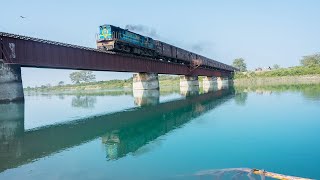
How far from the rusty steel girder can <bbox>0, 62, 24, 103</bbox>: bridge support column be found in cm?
266

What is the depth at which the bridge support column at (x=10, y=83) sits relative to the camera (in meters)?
30.9

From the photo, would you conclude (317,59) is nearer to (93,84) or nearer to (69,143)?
(93,84)

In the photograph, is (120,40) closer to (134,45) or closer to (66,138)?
(134,45)

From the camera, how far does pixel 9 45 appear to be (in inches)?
1109

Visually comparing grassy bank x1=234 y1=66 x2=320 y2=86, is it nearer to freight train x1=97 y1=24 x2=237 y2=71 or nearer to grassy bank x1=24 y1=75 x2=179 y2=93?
grassy bank x1=24 y1=75 x2=179 y2=93

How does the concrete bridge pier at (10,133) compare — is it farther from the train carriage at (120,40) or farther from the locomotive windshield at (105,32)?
the locomotive windshield at (105,32)

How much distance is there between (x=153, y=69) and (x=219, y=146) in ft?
138

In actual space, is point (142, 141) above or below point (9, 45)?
below

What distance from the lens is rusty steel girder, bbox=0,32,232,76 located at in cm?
2845

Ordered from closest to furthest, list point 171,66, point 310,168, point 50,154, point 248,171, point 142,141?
point 248,171, point 310,168, point 50,154, point 142,141, point 171,66

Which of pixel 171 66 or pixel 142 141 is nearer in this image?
pixel 142 141

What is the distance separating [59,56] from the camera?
107 feet

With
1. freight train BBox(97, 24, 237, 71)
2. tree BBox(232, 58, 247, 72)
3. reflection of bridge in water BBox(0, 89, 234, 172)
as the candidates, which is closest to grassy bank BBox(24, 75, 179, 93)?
tree BBox(232, 58, 247, 72)

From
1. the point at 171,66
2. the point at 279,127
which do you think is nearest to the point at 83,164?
the point at 279,127
